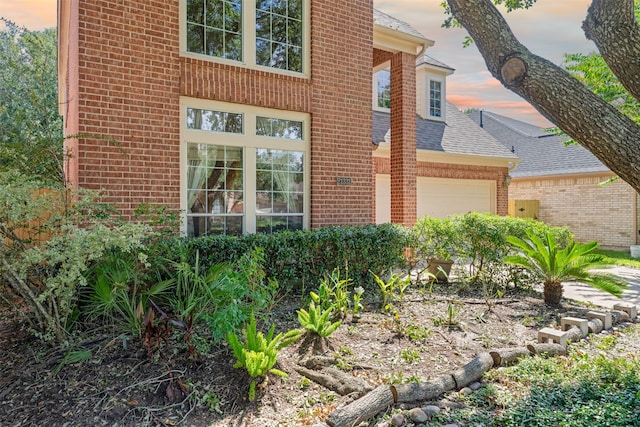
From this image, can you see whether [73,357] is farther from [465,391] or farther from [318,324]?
[465,391]

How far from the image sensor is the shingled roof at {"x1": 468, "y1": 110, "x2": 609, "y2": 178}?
1639 centimetres

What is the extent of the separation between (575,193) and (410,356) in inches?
606

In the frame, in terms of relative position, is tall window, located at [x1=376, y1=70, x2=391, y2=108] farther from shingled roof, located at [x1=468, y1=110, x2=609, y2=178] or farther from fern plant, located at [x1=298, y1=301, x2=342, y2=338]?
fern plant, located at [x1=298, y1=301, x2=342, y2=338]

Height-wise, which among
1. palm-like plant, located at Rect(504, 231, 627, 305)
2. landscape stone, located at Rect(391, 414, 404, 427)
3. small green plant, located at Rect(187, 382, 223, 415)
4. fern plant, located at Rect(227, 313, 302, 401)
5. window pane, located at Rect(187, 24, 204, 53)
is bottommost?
landscape stone, located at Rect(391, 414, 404, 427)

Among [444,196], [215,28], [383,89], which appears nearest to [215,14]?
[215,28]

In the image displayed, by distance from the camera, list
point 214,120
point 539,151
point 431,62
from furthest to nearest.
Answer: point 539,151 < point 431,62 < point 214,120

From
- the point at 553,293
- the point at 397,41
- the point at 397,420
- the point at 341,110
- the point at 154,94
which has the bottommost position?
the point at 397,420

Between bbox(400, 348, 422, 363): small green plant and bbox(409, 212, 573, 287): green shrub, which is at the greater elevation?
bbox(409, 212, 573, 287): green shrub

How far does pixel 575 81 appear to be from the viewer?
3697mm

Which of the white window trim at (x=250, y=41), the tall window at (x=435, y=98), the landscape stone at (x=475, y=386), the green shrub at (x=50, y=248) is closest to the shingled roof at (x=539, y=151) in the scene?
the tall window at (x=435, y=98)

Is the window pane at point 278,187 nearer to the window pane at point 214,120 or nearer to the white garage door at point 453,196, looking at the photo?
the window pane at point 214,120

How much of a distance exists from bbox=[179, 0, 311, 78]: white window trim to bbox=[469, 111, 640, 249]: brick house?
10432mm

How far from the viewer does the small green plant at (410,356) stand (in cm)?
422

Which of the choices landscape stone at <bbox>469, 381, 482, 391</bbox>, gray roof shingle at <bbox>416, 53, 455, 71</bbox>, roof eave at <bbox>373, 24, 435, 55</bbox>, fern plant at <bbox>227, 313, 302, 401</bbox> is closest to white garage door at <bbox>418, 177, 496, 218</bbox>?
roof eave at <bbox>373, 24, 435, 55</bbox>
